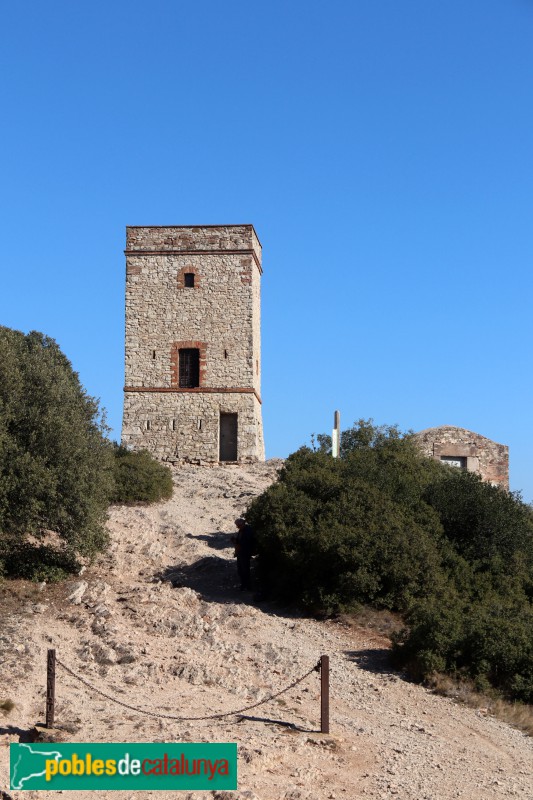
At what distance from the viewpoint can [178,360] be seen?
101 feet

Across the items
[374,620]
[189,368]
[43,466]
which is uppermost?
[189,368]

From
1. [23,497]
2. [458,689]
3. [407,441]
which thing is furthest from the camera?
[407,441]

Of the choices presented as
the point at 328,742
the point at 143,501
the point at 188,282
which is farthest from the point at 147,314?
the point at 328,742

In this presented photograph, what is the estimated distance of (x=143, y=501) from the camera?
23172 mm

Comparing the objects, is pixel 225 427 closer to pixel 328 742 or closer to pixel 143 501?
pixel 143 501

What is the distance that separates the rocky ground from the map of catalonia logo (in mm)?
139

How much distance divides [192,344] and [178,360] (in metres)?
0.71

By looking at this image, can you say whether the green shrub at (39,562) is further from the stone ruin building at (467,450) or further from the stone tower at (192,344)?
the stone ruin building at (467,450)

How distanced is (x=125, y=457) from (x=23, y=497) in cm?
889

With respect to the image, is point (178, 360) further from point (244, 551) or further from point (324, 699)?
point (324, 699)

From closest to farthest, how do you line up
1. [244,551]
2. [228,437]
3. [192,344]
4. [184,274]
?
[244,551] < [192,344] < [228,437] < [184,274]

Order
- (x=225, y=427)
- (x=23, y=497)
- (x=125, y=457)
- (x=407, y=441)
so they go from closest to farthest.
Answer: (x=23, y=497)
(x=125, y=457)
(x=407, y=441)
(x=225, y=427)

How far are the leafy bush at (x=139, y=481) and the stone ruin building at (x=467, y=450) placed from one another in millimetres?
10455

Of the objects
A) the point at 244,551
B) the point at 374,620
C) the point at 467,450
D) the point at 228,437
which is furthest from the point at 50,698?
the point at 467,450
